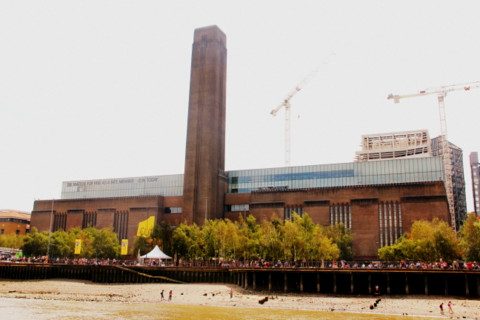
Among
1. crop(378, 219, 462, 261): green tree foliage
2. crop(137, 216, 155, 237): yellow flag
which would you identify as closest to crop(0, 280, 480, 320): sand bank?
crop(378, 219, 462, 261): green tree foliage

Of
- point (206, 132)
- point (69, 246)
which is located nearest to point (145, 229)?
point (69, 246)

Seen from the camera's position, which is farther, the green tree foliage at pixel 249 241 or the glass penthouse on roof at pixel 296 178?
the glass penthouse on roof at pixel 296 178

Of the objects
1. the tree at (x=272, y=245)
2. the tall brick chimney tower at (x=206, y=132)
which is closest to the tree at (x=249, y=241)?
the tree at (x=272, y=245)

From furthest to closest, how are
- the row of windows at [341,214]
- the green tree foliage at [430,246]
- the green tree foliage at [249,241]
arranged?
the row of windows at [341,214] < the green tree foliage at [249,241] < the green tree foliage at [430,246]

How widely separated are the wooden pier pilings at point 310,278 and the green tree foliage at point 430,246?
699 inches

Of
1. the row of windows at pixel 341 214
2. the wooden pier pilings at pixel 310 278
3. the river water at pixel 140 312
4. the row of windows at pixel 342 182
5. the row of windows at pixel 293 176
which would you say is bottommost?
the river water at pixel 140 312

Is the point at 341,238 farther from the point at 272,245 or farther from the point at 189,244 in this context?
the point at 189,244

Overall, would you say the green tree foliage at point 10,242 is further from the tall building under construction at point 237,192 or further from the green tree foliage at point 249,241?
the green tree foliage at point 249,241

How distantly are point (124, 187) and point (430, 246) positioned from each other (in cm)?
9692

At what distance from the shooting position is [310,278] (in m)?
77.5

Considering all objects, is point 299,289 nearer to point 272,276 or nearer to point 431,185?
point 272,276

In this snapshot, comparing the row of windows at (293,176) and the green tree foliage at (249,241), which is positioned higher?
the row of windows at (293,176)

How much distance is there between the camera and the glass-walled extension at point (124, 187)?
151375mm

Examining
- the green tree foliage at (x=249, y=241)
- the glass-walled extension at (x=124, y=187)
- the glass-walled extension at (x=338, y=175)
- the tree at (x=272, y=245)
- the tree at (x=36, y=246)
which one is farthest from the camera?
the glass-walled extension at (x=124, y=187)
